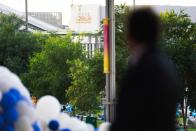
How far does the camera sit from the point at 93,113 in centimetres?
1461

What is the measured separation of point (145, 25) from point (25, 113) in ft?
5.57

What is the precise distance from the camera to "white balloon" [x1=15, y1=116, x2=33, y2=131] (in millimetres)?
3801

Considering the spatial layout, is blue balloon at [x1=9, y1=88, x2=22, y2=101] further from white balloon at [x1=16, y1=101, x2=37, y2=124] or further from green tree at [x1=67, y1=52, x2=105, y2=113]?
green tree at [x1=67, y1=52, x2=105, y2=113]

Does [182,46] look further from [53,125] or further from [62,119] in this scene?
[53,125]

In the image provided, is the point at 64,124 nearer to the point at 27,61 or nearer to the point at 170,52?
the point at 170,52

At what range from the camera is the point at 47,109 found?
14.0 feet

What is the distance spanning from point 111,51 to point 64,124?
4.38 m

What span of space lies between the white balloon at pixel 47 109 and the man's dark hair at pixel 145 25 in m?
1.93

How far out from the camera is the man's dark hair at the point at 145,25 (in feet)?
7.83

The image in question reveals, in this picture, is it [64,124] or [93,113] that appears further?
[93,113]

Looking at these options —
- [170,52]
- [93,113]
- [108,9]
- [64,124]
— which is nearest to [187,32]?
[170,52]

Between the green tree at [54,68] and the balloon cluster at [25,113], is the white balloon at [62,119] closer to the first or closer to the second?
the balloon cluster at [25,113]

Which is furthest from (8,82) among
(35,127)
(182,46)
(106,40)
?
(182,46)

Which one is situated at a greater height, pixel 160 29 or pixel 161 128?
pixel 160 29
